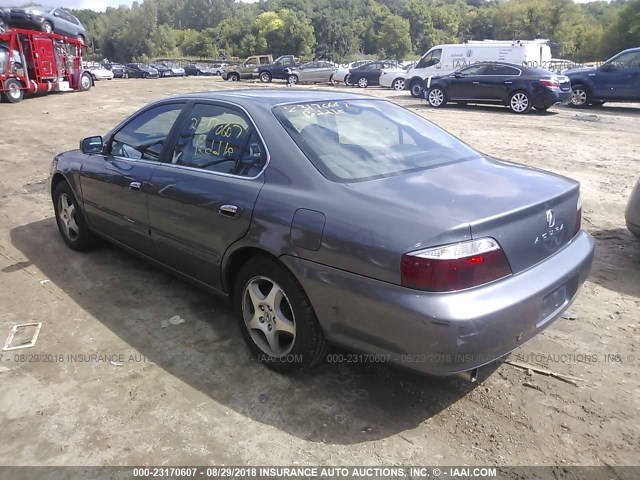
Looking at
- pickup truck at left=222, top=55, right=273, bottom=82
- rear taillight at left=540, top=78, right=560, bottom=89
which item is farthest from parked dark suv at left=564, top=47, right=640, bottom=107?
pickup truck at left=222, top=55, right=273, bottom=82

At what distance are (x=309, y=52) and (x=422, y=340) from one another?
112897 mm

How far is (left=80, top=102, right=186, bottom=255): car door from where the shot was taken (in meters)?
3.87

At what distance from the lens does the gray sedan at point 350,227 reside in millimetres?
2355

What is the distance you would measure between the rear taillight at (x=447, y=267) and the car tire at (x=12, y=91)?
20834 millimetres

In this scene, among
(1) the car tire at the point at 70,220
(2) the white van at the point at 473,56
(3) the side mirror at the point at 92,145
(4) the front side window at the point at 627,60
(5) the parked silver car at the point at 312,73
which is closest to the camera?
(3) the side mirror at the point at 92,145

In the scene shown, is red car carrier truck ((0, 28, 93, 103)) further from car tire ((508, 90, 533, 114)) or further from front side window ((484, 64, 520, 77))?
car tire ((508, 90, 533, 114))

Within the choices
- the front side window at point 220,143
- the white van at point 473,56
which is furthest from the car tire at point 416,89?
the front side window at point 220,143

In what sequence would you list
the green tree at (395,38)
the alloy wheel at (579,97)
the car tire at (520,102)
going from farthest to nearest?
the green tree at (395,38) → the alloy wheel at (579,97) → the car tire at (520,102)

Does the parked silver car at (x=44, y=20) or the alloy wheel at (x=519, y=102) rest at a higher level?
the parked silver car at (x=44, y=20)

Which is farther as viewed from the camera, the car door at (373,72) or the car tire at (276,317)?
the car door at (373,72)

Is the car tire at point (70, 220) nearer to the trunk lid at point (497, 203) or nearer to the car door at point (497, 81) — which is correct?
the trunk lid at point (497, 203)

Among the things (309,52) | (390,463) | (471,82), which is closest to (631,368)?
(390,463)

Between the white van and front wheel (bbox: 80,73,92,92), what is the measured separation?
15315 millimetres

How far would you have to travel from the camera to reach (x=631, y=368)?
10.3 ft
